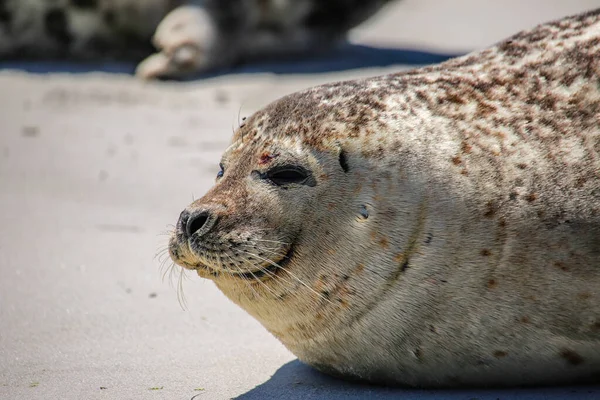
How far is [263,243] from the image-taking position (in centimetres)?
290

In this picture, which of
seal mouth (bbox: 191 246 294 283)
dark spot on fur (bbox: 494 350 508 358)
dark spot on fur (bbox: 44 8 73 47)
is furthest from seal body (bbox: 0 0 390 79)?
dark spot on fur (bbox: 494 350 508 358)

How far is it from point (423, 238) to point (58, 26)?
704cm

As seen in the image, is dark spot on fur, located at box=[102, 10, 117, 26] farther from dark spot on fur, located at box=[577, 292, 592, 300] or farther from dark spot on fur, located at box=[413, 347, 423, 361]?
dark spot on fur, located at box=[577, 292, 592, 300]

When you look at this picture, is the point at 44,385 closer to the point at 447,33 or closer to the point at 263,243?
the point at 263,243

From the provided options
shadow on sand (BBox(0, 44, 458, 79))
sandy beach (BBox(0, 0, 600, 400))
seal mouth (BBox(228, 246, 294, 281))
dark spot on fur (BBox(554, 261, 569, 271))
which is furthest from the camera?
shadow on sand (BBox(0, 44, 458, 79))

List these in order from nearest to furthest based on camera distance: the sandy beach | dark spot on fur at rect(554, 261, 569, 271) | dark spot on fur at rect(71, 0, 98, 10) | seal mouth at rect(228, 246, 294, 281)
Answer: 1. dark spot on fur at rect(554, 261, 569, 271)
2. seal mouth at rect(228, 246, 294, 281)
3. the sandy beach
4. dark spot on fur at rect(71, 0, 98, 10)

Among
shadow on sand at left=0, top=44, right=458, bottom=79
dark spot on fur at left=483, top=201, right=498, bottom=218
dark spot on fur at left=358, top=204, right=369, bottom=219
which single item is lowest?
dark spot on fur at left=358, top=204, right=369, bottom=219

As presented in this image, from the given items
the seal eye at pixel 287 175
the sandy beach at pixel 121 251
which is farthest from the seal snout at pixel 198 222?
the sandy beach at pixel 121 251

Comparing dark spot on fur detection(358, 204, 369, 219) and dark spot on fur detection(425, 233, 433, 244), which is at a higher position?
dark spot on fur detection(358, 204, 369, 219)

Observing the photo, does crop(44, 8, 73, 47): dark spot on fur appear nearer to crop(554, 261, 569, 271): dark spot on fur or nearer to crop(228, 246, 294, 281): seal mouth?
crop(228, 246, 294, 281): seal mouth

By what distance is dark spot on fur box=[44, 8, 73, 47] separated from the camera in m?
9.06

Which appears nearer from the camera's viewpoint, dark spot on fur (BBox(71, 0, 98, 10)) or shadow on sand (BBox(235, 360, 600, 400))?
shadow on sand (BBox(235, 360, 600, 400))

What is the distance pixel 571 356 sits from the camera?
2.84m

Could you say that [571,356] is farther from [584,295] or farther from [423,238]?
[423,238]
